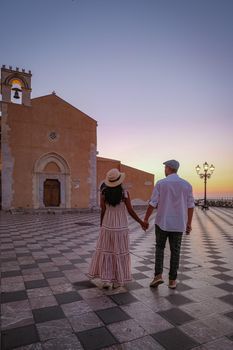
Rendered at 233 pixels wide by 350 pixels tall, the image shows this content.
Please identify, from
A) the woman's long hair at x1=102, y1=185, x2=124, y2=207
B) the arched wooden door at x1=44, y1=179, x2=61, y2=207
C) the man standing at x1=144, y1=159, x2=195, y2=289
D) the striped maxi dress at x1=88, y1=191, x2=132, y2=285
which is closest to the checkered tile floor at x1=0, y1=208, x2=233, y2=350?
the striped maxi dress at x1=88, y1=191, x2=132, y2=285

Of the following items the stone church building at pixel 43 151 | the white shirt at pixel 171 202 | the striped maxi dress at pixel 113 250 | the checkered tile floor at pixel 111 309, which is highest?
the stone church building at pixel 43 151

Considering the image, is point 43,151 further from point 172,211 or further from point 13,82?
point 172,211

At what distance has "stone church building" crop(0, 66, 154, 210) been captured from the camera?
783 inches

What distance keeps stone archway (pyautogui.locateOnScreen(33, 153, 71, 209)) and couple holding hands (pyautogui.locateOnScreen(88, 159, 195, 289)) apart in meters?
18.0

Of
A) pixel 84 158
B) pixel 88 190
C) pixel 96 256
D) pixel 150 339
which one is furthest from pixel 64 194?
pixel 150 339

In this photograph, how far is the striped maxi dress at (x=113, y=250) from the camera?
3.71m

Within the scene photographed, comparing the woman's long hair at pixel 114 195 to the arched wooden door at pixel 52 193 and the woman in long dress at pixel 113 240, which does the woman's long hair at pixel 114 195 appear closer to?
the woman in long dress at pixel 113 240

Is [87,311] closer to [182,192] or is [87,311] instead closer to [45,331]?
[45,331]

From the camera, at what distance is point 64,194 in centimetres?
2200

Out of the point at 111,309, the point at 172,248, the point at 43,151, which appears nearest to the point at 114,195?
the point at 172,248

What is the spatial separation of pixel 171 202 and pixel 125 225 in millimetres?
753

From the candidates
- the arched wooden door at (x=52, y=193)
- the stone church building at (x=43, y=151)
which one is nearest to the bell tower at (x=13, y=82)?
the stone church building at (x=43, y=151)

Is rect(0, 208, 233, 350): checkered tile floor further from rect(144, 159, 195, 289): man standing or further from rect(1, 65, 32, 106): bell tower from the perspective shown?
rect(1, 65, 32, 106): bell tower

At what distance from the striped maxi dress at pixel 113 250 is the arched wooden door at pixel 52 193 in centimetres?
1855
